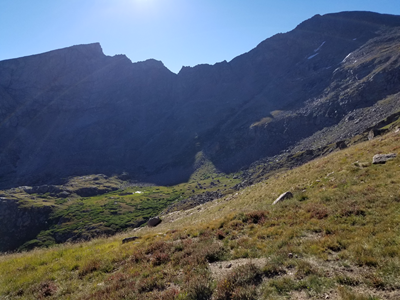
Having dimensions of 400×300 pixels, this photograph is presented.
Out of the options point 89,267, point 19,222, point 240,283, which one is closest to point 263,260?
point 240,283

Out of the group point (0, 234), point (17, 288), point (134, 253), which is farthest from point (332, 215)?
point (0, 234)

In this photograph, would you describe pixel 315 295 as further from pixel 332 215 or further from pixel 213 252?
pixel 332 215

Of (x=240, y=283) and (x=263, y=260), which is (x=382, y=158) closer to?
(x=263, y=260)

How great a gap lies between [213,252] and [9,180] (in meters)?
242

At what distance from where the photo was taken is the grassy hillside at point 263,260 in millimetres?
7105

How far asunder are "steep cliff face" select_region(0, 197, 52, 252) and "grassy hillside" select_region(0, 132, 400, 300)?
95772mm

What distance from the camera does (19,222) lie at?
96.8m

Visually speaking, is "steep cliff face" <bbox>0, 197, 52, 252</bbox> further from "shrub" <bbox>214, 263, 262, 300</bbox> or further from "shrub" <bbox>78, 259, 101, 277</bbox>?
"shrub" <bbox>214, 263, 262, 300</bbox>

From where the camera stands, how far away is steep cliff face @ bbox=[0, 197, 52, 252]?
282 ft

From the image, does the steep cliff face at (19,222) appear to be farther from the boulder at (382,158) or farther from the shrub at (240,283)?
the boulder at (382,158)

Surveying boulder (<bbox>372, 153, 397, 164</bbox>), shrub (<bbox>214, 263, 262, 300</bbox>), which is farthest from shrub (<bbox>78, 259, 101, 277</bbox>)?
boulder (<bbox>372, 153, 397, 164</bbox>)

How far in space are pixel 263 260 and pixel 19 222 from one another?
122841 mm

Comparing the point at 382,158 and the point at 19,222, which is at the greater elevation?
the point at 382,158

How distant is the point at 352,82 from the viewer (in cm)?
15062
